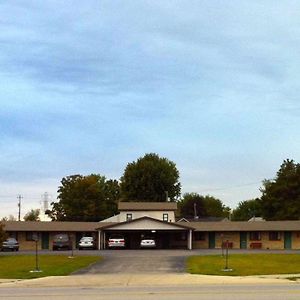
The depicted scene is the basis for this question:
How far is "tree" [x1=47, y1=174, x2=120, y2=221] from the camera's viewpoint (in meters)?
107

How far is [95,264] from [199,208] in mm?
103125

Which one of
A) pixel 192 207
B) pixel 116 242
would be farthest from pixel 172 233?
pixel 192 207

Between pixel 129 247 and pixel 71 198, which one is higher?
pixel 71 198

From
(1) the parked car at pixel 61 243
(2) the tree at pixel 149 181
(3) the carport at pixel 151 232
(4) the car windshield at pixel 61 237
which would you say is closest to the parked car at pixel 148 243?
(3) the carport at pixel 151 232

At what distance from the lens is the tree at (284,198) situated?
91.4m

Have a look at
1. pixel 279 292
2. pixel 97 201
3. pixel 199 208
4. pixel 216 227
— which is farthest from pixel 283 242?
pixel 199 208

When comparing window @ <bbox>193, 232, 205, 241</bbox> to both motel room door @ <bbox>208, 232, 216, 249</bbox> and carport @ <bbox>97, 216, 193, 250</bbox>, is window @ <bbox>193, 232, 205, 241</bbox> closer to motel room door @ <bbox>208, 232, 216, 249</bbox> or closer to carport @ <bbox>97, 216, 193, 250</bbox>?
motel room door @ <bbox>208, 232, 216, 249</bbox>

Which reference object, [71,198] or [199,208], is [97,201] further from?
[199,208]

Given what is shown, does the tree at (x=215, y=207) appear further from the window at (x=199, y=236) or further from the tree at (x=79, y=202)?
the window at (x=199, y=236)

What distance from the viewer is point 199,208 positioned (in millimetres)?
142875

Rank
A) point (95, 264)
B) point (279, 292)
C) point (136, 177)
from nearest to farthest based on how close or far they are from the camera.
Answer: point (279, 292)
point (95, 264)
point (136, 177)

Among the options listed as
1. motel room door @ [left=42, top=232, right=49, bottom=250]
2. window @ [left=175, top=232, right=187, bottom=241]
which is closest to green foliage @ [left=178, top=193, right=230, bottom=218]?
window @ [left=175, top=232, right=187, bottom=241]

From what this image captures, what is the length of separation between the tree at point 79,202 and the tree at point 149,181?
4.81 metres

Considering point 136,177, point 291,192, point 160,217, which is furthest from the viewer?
point 136,177
